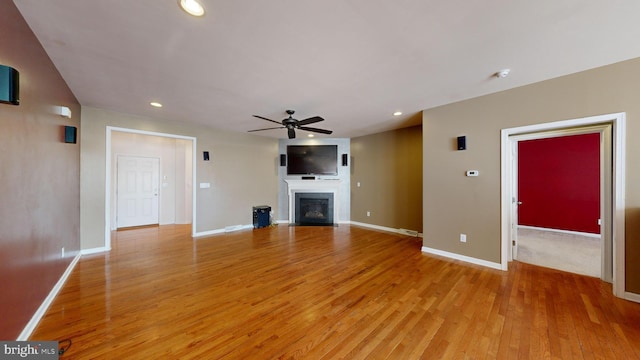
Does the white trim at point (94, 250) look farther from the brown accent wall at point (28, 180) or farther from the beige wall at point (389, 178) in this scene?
the beige wall at point (389, 178)

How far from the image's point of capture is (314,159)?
6.08m

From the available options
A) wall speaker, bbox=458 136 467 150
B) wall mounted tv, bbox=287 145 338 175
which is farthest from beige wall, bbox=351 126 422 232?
wall speaker, bbox=458 136 467 150

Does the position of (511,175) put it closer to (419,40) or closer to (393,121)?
(393,121)

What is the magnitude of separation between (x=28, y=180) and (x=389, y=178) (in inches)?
220

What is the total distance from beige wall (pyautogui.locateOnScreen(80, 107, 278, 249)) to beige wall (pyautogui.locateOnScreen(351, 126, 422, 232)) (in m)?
2.47

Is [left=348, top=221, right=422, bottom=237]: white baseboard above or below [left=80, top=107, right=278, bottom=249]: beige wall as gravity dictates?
below

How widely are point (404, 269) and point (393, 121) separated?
2933mm

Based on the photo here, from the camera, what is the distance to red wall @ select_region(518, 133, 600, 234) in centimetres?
477

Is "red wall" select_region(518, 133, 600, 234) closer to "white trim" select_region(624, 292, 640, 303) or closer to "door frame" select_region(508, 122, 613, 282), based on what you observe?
"door frame" select_region(508, 122, 613, 282)

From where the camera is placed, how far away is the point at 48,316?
1.98 meters

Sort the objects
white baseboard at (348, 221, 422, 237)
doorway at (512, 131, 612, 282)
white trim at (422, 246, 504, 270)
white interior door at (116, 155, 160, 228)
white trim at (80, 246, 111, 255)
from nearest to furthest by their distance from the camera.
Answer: white trim at (422, 246, 504, 270) → white trim at (80, 246, 111, 255) → doorway at (512, 131, 612, 282) → white baseboard at (348, 221, 422, 237) → white interior door at (116, 155, 160, 228)

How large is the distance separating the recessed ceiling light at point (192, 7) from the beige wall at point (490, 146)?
3488mm

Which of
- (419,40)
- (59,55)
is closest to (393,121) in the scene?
(419,40)

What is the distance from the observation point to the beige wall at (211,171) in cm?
370
